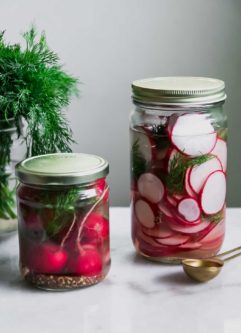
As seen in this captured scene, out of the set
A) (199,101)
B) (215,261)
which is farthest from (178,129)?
(215,261)

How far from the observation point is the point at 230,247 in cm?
95

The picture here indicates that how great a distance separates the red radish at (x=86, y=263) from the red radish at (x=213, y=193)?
0.15 meters

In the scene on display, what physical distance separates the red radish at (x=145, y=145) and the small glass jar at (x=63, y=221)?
0.19 feet

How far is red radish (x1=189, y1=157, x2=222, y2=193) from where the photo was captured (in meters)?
0.83

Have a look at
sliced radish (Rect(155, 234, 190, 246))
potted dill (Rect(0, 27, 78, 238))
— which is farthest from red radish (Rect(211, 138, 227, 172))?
potted dill (Rect(0, 27, 78, 238))

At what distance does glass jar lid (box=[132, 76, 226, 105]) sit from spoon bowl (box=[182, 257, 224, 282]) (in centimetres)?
19

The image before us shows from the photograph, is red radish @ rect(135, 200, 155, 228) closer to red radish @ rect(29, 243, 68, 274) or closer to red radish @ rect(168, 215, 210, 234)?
red radish @ rect(168, 215, 210, 234)

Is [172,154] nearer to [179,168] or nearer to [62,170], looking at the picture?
[179,168]

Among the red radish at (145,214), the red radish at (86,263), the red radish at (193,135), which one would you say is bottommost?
the red radish at (86,263)

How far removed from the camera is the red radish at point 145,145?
2.74 ft

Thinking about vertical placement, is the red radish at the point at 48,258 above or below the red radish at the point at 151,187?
below

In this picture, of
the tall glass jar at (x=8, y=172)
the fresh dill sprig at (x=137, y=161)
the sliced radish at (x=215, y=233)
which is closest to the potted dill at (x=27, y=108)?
the tall glass jar at (x=8, y=172)

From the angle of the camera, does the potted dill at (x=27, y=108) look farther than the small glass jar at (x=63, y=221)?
Yes

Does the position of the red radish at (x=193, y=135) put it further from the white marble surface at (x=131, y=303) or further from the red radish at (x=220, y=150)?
the white marble surface at (x=131, y=303)
